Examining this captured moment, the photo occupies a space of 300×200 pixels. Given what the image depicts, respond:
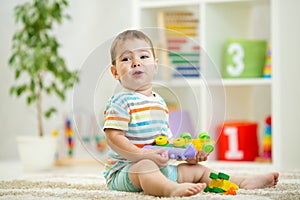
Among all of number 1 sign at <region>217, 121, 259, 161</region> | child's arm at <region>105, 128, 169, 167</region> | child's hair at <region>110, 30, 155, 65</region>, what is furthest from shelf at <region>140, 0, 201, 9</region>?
child's arm at <region>105, 128, 169, 167</region>

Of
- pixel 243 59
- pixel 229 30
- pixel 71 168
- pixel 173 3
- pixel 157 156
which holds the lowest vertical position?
pixel 71 168

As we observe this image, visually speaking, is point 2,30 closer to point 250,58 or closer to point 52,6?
point 52,6

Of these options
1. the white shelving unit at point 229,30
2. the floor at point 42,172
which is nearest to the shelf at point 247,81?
the white shelving unit at point 229,30

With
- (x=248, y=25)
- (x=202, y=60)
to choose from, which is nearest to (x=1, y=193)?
(x=202, y=60)

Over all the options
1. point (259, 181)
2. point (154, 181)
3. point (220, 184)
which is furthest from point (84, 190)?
point (259, 181)

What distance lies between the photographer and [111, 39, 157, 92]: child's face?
139 cm

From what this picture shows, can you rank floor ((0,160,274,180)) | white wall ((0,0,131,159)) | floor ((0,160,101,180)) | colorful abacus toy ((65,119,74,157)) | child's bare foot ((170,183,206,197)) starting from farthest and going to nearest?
1. white wall ((0,0,131,159))
2. colorful abacus toy ((65,119,74,157))
3. floor ((0,160,101,180))
4. floor ((0,160,274,180))
5. child's bare foot ((170,183,206,197))

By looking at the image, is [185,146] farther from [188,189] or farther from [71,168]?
[71,168]

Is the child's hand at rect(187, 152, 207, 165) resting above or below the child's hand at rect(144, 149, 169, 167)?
below

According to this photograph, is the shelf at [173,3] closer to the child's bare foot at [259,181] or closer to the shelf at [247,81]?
the shelf at [247,81]

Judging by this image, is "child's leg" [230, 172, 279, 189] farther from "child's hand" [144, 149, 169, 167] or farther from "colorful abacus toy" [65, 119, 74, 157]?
"colorful abacus toy" [65, 119, 74, 157]

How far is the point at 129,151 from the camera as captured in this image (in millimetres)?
1364

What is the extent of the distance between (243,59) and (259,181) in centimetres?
114

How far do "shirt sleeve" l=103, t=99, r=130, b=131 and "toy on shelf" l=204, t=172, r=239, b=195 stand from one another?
0.91ft
